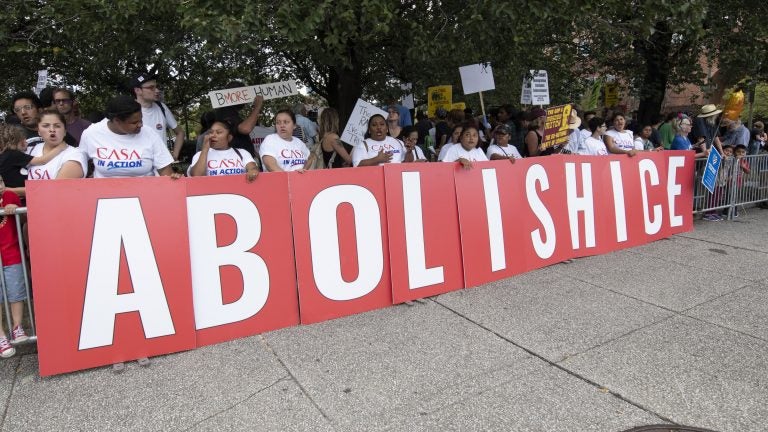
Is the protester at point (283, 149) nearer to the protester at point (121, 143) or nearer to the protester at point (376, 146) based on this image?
the protester at point (376, 146)

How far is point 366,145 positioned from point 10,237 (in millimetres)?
3126

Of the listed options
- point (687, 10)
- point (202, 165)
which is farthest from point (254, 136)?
point (687, 10)

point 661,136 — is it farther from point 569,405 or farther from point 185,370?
point 185,370

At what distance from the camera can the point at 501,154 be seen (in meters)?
5.76

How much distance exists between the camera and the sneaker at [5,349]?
335 centimetres

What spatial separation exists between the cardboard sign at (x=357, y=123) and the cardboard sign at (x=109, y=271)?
2.51 metres

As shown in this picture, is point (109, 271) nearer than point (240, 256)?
Yes

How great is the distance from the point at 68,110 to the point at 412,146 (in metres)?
3.70

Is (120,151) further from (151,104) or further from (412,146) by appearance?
(412,146)

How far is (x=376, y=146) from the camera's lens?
17.4 feet

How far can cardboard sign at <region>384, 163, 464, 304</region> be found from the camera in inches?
170

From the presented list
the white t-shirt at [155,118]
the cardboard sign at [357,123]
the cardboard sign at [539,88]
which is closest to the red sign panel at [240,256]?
the white t-shirt at [155,118]

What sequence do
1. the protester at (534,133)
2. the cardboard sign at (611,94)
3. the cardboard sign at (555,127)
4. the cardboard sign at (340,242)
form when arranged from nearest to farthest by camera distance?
the cardboard sign at (340,242) < the cardboard sign at (555,127) < the protester at (534,133) < the cardboard sign at (611,94)

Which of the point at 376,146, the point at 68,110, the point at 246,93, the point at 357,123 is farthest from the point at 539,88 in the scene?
the point at 68,110
